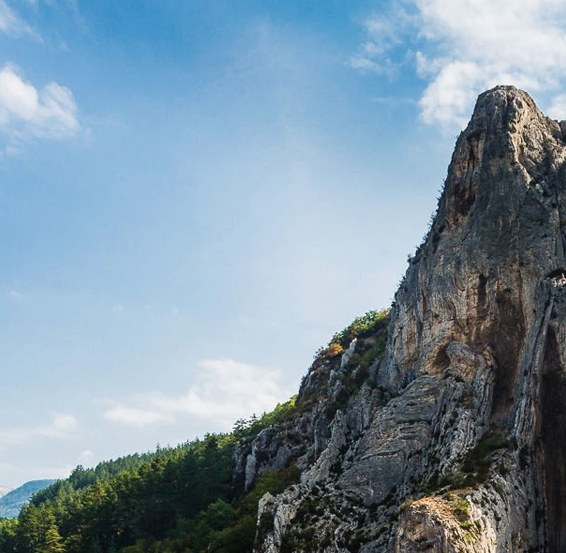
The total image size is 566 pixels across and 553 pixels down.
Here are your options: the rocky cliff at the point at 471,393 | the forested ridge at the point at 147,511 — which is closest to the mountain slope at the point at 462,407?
the rocky cliff at the point at 471,393

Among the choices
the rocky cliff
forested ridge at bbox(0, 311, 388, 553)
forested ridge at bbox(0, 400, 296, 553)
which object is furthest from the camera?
forested ridge at bbox(0, 400, 296, 553)

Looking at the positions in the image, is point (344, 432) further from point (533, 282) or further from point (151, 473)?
point (151, 473)

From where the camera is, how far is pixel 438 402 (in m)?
51.4

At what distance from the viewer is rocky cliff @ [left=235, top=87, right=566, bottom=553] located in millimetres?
41812

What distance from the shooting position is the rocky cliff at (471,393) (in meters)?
41.8

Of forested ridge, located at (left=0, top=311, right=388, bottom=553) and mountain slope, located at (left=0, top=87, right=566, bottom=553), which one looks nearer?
mountain slope, located at (left=0, top=87, right=566, bottom=553)

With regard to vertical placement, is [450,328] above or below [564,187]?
below

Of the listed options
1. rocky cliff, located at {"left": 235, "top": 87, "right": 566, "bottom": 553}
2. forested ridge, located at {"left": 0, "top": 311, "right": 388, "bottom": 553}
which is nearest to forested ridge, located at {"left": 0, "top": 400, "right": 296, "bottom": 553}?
forested ridge, located at {"left": 0, "top": 311, "right": 388, "bottom": 553}

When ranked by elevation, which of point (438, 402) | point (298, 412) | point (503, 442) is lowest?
point (503, 442)

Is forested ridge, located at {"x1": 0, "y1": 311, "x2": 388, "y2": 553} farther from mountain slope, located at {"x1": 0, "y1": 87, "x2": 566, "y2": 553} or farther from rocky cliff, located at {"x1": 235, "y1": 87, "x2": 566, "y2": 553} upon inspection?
rocky cliff, located at {"x1": 235, "y1": 87, "x2": 566, "y2": 553}

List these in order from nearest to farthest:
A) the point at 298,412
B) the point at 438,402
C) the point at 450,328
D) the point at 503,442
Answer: the point at 503,442 → the point at 438,402 → the point at 450,328 → the point at 298,412

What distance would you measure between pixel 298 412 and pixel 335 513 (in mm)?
39087

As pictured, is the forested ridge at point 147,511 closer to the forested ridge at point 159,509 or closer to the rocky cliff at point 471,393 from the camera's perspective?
the forested ridge at point 159,509

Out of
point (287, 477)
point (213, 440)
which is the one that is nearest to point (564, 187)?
point (287, 477)
